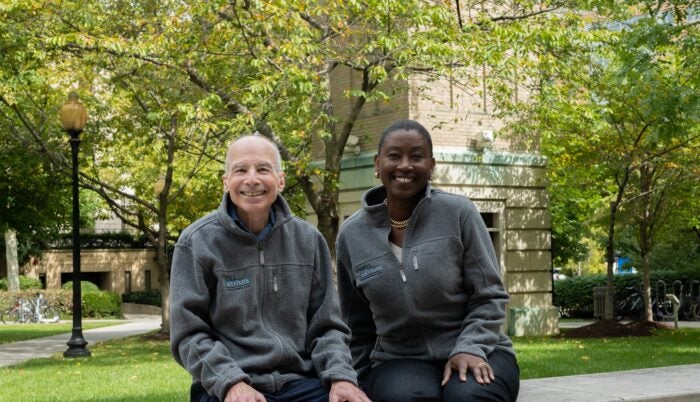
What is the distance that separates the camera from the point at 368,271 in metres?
4.77

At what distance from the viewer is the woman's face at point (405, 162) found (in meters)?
4.73

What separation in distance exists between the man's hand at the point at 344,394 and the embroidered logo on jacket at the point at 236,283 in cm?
57

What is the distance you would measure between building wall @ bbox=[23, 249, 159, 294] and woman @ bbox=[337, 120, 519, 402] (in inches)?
2000

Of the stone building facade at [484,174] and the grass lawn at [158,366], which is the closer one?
the grass lawn at [158,366]

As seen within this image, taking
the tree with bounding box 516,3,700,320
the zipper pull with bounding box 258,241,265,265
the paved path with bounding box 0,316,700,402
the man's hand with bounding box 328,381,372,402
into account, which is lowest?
the paved path with bounding box 0,316,700,402

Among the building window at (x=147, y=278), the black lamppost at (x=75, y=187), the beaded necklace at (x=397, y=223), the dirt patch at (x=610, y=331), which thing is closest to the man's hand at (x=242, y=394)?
the beaded necklace at (x=397, y=223)

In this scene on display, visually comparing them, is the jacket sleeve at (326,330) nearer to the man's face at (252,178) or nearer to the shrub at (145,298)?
the man's face at (252,178)

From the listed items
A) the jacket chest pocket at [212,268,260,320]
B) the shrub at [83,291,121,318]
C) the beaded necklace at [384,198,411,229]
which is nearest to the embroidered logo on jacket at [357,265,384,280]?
the beaded necklace at [384,198,411,229]

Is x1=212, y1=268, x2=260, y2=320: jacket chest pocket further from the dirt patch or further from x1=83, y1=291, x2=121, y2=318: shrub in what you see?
x1=83, y1=291, x2=121, y2=318: shrub

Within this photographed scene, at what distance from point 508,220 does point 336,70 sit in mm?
5015

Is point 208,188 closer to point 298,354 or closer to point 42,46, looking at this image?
point 42,46

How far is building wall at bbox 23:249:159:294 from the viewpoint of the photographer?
53.6 meters

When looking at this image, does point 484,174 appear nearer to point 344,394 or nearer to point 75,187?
point 75,187

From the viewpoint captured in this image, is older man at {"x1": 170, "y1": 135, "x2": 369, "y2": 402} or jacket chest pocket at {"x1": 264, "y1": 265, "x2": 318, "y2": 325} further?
jacket chest pocket at {"x1": 264, "y1": 265, "x2": 318, "y2": 325}
